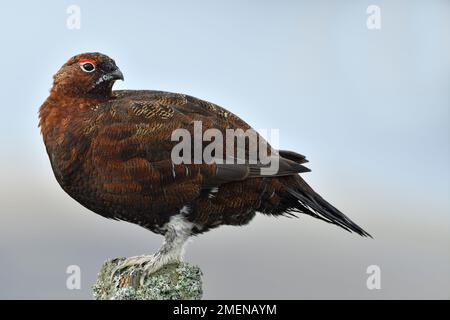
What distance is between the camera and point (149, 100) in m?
5.89

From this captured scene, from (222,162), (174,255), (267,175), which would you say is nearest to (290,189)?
(267,175)

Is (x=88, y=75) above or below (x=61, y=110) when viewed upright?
above

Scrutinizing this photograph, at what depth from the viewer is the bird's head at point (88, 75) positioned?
5.83m

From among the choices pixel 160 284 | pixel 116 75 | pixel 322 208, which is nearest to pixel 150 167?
pixel 116 75

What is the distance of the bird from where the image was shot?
220 inches

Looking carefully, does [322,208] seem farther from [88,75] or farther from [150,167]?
[88,75]

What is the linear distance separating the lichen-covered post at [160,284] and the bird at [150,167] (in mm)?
76

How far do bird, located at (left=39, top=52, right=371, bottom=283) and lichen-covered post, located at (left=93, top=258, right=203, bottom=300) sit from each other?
0.25 ft

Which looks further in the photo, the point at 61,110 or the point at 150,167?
the point at 61,110

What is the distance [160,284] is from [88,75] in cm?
175

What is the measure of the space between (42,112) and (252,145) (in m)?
1.72

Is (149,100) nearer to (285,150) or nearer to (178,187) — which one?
(178,187)

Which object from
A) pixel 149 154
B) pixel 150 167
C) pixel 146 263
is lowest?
pixel 146 263

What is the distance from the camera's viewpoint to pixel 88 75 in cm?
582
